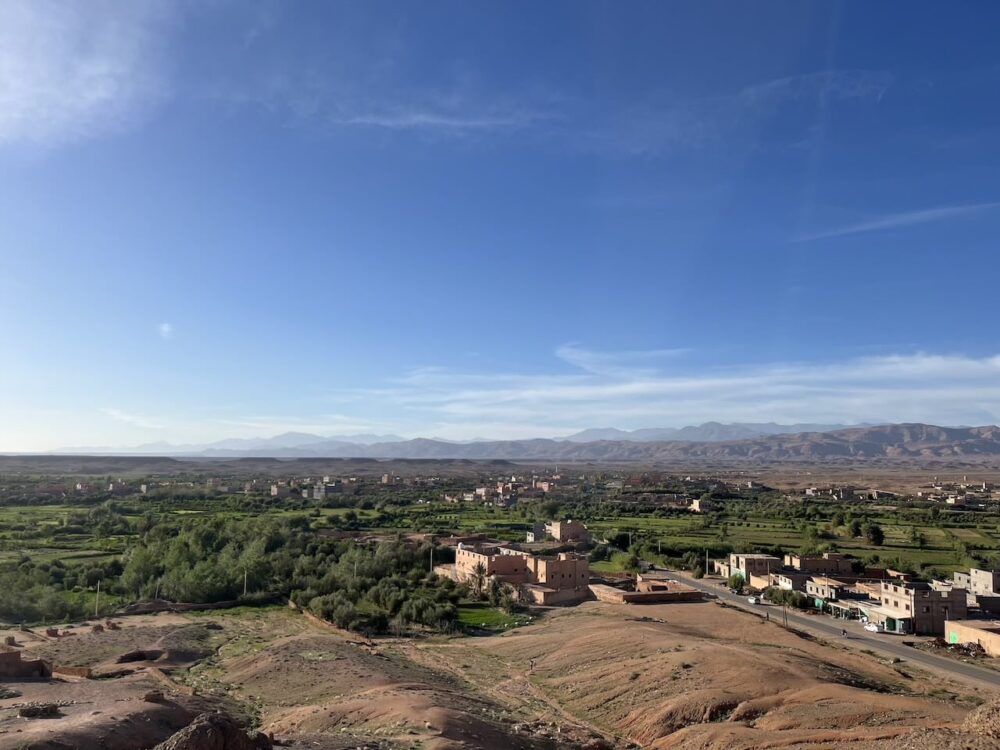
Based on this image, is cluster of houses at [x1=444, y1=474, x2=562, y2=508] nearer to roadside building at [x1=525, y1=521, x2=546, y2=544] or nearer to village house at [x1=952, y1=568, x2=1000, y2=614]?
roadside building at [x1=525, y1=521, x2=546, y2=544]

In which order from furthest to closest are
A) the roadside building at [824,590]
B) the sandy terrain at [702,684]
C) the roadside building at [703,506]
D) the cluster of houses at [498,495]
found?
the cluster of houses at [498,495], the roadside building at [703,506], the roadside building at [824,590], the sandy terrain at [702,684]

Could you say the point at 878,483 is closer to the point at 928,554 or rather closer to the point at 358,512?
the point at 928,554

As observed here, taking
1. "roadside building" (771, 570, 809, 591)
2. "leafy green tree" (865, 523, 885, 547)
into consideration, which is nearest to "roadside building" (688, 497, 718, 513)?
"leafy green tree" (865, 523, 885, 547)

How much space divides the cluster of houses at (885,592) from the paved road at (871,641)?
1670mm

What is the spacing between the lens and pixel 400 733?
20594 mm

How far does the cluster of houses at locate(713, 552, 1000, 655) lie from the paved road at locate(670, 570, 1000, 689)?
1670 millimetres

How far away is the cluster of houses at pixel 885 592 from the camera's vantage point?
4100 centimetres

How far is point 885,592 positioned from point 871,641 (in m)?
6.68

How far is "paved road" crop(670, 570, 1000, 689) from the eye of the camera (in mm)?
31984

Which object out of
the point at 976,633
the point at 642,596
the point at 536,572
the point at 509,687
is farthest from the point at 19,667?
the point at 976,633

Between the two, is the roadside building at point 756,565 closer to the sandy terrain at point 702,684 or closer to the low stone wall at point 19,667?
the sandy terrain at point 702,684

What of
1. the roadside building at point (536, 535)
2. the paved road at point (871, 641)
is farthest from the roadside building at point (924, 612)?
the roadside building at point (536, 535)

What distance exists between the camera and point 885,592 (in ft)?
146

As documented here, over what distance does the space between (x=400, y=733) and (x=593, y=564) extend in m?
47.9
